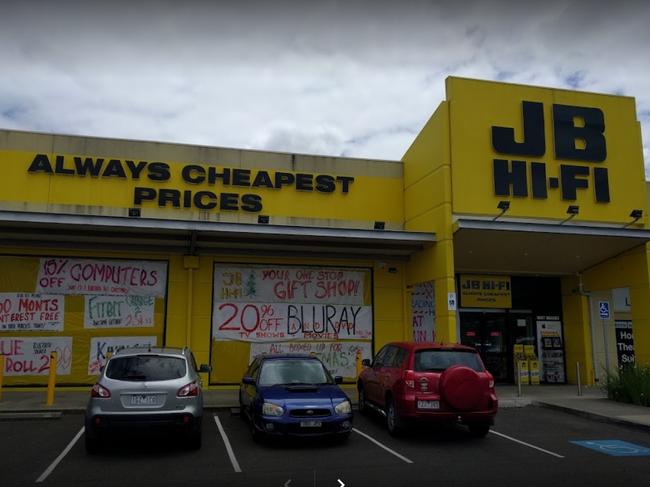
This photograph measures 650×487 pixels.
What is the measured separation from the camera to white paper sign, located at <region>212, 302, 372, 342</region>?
1669cm

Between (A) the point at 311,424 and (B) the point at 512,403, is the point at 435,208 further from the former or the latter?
(A) the point at 311,424

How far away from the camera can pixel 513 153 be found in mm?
16031

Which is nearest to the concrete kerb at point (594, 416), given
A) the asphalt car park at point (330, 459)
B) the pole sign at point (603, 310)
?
the asphalt car park at point (330, 459)

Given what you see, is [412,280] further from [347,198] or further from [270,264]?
[270,264]

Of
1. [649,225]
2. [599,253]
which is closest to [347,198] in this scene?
[599,253]

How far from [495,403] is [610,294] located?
1217cm

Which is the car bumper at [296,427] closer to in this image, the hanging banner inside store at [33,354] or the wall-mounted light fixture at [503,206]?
the wall-mounted light fixture at [503,206]

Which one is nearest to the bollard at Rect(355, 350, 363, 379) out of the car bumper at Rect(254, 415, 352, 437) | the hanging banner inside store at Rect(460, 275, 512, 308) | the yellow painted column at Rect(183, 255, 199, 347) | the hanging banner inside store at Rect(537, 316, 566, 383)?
the hanging banner inside store at Rect(460, 275, 512, 308)

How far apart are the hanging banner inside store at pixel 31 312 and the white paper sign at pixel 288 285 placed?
168 inches

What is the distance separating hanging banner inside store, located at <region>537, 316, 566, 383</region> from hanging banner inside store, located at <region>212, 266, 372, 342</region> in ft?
20.4

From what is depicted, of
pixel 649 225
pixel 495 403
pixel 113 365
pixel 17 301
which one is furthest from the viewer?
pixel 649 225

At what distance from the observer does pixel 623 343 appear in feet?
64.5

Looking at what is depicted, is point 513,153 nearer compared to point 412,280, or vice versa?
point 513,153

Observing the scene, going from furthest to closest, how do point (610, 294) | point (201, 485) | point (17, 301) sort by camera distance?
point (610, 294) → point (17, 301) → point (201, 485)
